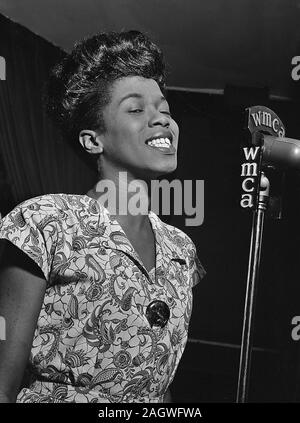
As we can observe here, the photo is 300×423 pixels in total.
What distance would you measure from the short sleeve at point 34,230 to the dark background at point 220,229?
0.61 metres

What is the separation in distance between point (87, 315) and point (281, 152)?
44 centimetres

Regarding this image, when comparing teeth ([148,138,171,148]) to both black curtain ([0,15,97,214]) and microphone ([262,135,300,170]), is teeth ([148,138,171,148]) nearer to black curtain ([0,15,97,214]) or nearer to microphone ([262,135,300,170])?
microphone ([262,135,300,170])

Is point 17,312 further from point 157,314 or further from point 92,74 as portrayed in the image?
point 92,74

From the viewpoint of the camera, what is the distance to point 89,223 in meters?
0.77

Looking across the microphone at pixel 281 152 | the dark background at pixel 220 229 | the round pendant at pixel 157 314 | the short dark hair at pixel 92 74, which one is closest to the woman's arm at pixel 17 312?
the round pendant at pixel 157 314

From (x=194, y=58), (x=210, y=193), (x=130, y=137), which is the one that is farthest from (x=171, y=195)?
(x=130, y=137)

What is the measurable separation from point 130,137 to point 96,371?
0.35m

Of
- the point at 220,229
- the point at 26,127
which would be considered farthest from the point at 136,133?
the point at 26,127

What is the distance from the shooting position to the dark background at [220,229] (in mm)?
1328

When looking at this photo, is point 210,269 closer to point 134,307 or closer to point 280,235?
point 280,235

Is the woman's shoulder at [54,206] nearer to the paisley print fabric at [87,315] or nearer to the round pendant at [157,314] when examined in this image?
the paisley print fabric at [87,315]

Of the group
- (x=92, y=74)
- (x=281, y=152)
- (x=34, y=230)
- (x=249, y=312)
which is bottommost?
(x=249, y=312)

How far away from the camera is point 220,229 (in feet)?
4.44

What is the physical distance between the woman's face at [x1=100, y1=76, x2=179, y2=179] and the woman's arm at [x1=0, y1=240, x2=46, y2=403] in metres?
0.25
